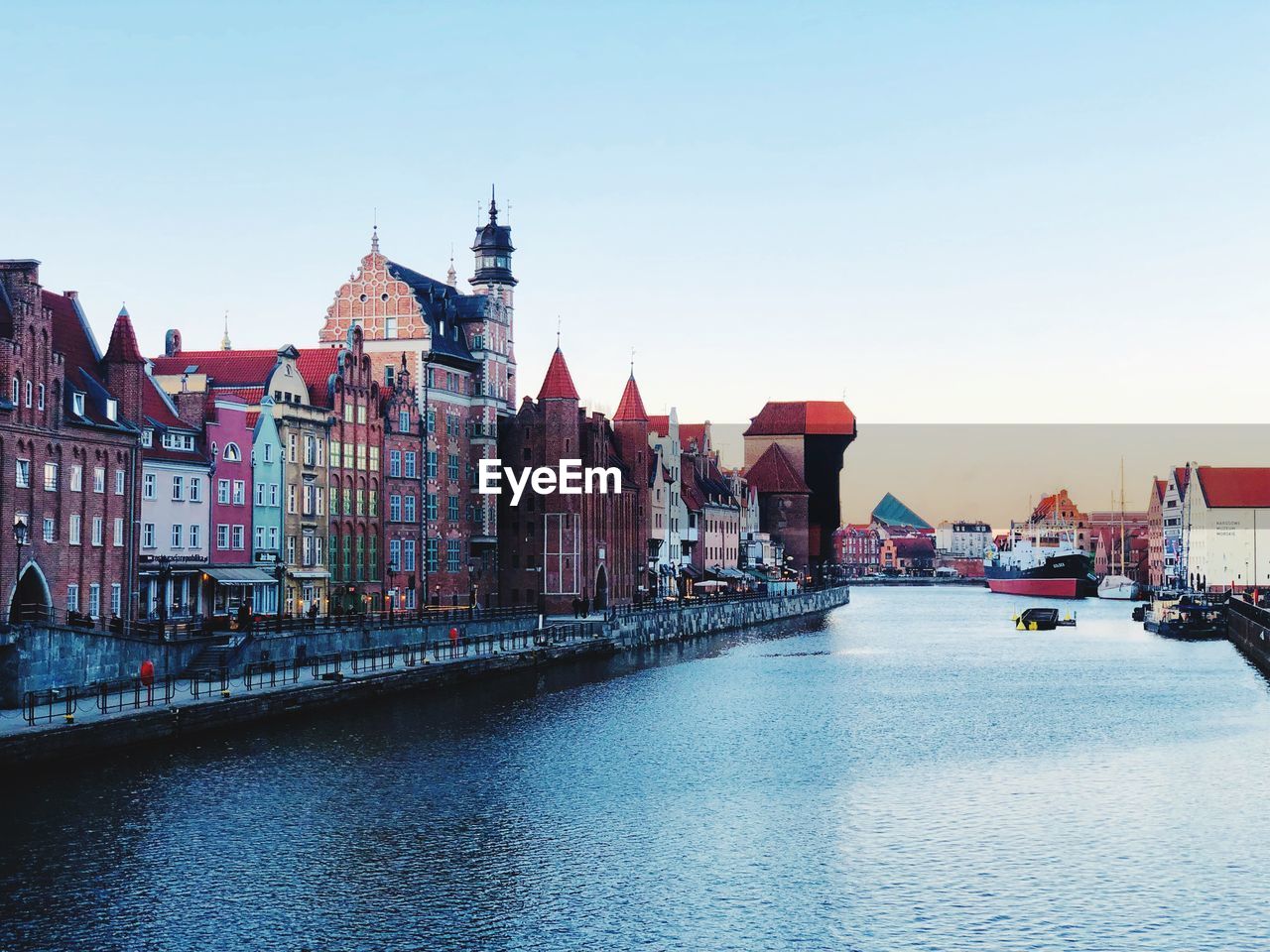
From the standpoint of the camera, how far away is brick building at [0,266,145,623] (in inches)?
2347

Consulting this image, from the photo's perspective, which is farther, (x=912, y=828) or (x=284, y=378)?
(x=284, y=378)

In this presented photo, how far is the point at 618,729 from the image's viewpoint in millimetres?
62000

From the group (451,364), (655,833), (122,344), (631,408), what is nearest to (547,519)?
(451,364)

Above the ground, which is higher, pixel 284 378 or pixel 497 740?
pixel 284 378

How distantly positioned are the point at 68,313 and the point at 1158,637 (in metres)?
96.4

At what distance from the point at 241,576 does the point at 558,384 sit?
1485 inches

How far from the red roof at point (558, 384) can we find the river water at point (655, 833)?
44.6 metres

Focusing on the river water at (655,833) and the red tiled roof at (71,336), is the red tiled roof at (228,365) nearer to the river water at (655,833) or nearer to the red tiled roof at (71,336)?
the red tiled roof at (71,336)

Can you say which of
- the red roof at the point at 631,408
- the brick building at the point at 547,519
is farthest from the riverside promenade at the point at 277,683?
the red roof at the point at 631,408

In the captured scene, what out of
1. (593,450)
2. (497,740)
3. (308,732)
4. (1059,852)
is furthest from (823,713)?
(593,450)

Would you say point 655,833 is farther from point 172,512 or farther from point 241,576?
point 241,576

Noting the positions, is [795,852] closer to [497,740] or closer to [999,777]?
[999,777]

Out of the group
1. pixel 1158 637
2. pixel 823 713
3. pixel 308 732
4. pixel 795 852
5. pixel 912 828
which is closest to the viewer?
pixel 795 852

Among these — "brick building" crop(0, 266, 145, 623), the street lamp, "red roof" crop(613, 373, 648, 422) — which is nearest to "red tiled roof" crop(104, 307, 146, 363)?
"brick building" crop(0, 266, 145, 623)
